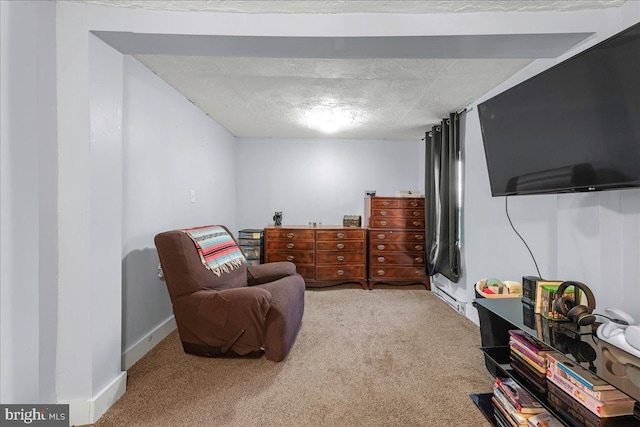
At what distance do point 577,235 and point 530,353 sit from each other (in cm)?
74

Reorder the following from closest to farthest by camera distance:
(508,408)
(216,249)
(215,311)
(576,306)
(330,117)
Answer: (576,306) < (508,408) < (215,311) < (216,249) < (330,117)

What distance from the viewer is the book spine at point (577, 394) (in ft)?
3.26

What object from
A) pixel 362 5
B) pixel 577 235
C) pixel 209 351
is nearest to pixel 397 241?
pixel 577 235

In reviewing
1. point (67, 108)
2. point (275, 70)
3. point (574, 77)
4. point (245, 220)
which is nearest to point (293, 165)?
point (245, 220)

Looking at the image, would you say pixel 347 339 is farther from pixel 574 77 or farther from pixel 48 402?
pixel 574 77

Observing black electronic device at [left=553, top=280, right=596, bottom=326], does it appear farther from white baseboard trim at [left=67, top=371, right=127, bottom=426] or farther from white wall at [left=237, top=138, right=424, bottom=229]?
white wall at [left=237, top=138, right=424, bottom=229]

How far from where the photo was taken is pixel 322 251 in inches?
147

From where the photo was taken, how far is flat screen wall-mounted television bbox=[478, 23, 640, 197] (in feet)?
3.47

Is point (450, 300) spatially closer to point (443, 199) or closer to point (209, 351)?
point (443, 199)

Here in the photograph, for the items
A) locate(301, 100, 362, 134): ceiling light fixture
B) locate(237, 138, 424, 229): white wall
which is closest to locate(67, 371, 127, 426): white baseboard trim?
locate(301, 100, 362, 134): ceiling light fixture

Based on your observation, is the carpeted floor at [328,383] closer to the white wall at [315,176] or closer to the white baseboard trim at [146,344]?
the white baseboard trim at [146,344]

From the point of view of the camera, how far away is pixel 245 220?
4.25 meters

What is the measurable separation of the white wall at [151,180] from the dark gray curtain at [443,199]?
2743 mm

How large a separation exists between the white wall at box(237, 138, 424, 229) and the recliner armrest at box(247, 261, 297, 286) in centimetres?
162
